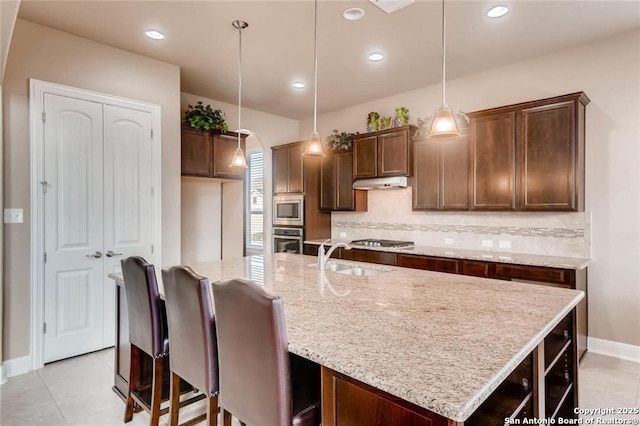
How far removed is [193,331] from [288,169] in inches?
161

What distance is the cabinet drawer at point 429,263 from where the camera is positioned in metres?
3.71

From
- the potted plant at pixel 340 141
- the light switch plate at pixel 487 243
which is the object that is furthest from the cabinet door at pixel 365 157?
the light switch plate at pixel 487 243

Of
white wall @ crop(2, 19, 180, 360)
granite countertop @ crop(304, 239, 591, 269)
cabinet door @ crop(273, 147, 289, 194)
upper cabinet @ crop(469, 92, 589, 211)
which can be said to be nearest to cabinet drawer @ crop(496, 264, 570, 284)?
granite countertop @ crop(304, 239, 591, 269)

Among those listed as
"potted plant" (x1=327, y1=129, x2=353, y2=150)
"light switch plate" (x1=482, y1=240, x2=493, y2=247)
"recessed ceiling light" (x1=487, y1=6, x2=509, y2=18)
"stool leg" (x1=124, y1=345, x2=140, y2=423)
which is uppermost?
"recessed ceiling light" (x1=487, y1=6, x2=509, y2=18)

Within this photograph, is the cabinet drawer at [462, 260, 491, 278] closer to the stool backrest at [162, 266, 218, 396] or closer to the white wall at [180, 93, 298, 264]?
the stool backrest at [162, 266, 218, 396]

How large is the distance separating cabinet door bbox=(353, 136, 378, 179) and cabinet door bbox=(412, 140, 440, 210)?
0.54m

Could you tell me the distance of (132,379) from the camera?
224cm

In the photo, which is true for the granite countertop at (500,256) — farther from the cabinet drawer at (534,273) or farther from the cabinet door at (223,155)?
the cabinet door at (223,155)

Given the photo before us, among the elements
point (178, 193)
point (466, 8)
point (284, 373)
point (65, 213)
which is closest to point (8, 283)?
point (65, 213)

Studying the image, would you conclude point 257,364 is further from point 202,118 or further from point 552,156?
point 202,118

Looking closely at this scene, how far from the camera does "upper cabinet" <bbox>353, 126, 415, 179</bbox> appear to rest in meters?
4.37

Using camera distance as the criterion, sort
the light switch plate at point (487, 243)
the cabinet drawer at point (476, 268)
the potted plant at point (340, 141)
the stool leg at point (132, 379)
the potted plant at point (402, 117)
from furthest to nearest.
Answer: the potted plant at point (340, 141)
the potted plant at point (402, 117)
the light switch plate at point (487, 243)
the cabinet drawer at point (476, 268)
the stool leg at point (132, 379)

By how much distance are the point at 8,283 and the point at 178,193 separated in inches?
63.6

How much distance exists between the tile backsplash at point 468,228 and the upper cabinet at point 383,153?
1.56ft
